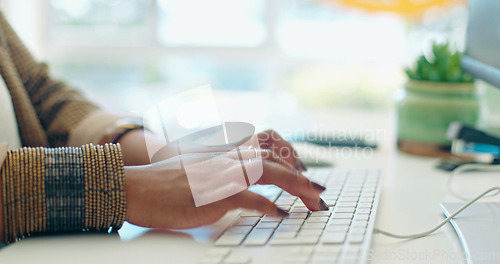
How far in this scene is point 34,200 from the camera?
0.51 m

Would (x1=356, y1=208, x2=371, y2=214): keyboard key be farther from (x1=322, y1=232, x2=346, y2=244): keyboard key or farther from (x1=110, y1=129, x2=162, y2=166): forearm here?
(x1=110, y1=129, x2=162, y2=166): forearm

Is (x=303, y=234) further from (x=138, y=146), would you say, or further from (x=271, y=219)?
(x=138, y=146)

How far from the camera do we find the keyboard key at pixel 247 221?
522mm

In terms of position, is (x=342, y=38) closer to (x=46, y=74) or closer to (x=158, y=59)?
(x=158, y=59)

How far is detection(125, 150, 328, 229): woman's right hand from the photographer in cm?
53

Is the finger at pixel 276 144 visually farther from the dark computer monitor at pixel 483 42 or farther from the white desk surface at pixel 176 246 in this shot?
the dark computer monitor at pixel 483 42

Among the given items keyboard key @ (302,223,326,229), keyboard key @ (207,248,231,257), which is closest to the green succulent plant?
keyboard key @ (302,223,326,229)

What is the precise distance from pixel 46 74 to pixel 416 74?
0.78 metres

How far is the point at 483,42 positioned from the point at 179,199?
63 centimetres

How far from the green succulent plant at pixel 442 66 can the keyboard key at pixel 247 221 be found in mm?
665

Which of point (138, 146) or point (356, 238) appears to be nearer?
point (356, 238)

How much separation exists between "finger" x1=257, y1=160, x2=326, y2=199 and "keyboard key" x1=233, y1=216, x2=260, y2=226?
0.05 m

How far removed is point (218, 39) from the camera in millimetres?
2924

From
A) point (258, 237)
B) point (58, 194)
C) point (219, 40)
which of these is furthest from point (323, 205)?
point (219, 40)
